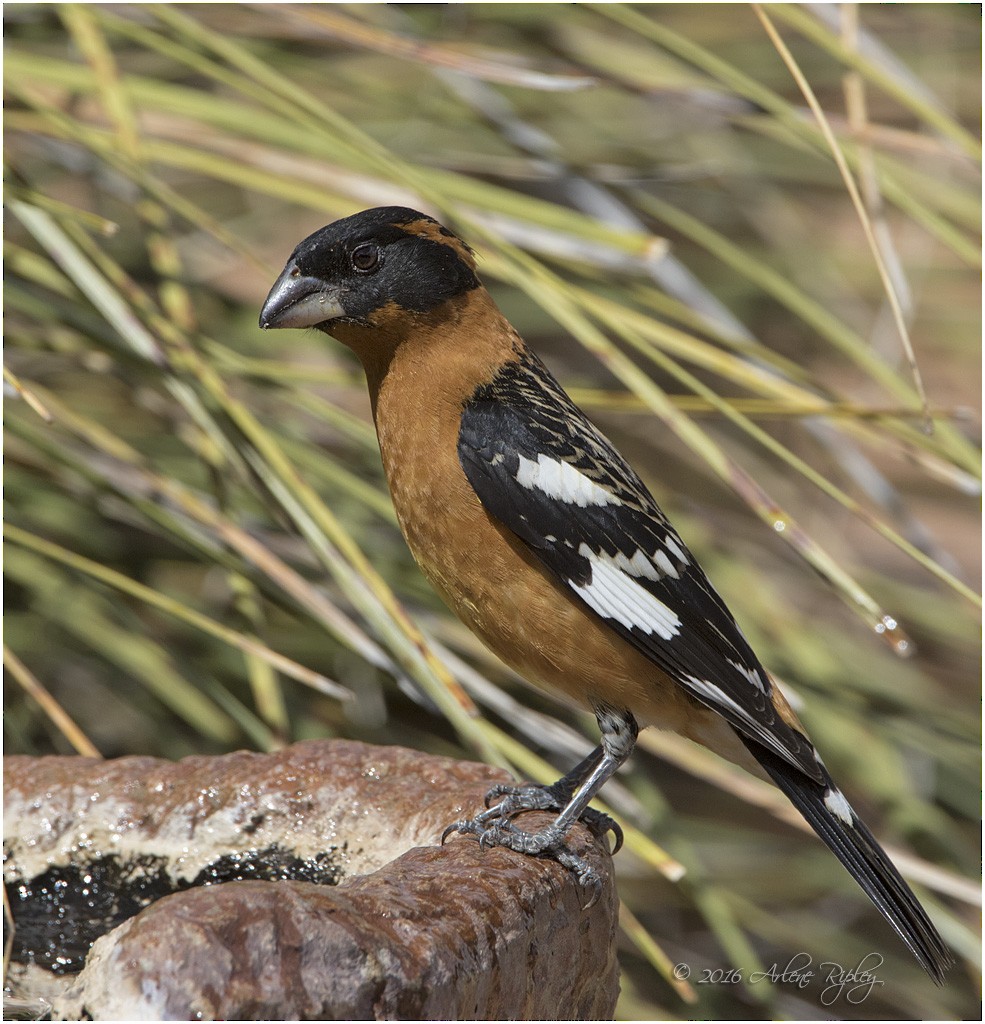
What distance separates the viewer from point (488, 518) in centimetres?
230

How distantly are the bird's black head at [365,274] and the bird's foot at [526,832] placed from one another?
2.97ft

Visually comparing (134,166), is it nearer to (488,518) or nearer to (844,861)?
(488,518)

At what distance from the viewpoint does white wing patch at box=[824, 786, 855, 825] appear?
2.31 m

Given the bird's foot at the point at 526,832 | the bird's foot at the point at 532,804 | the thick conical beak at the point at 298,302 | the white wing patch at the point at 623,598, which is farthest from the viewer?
the thick conical beak at the point at 298,302

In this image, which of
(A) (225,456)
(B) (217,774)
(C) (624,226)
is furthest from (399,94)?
(B) (217,774)

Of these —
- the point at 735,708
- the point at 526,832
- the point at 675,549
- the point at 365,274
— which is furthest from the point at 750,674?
the point at 365,274

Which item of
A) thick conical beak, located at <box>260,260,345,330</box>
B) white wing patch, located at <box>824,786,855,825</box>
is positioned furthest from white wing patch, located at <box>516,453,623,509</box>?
white wing patch, located at <box>824,786,855,825</box>

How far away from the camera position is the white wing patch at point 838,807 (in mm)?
2307

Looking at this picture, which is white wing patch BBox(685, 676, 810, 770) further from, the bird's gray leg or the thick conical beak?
the thick conical beak

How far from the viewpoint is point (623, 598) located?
2.27 metres

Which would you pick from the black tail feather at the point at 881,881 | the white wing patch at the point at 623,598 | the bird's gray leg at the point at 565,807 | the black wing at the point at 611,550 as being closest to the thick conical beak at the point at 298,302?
the black wing at the point at 611,550

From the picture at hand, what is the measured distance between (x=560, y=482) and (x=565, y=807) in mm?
557

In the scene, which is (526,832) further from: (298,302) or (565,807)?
(298,302)

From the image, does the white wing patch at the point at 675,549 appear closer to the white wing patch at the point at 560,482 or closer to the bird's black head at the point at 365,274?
the white wing patch at the point at 560,482
